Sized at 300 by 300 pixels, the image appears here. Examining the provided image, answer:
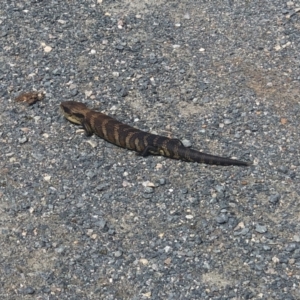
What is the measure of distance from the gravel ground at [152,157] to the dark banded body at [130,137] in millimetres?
117

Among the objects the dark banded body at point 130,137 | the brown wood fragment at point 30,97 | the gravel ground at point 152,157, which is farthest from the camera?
the brown wood fragment at point 30,97

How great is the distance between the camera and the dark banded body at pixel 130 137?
9.10 metres

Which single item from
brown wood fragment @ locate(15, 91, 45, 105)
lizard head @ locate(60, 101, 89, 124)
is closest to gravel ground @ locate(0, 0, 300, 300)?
brown wood fragment @ locate(15, 91, 45, 105)

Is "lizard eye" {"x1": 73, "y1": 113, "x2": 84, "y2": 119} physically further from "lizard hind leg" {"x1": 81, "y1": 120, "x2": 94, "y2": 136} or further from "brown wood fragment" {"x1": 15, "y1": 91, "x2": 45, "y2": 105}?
"brown wood fragment" {"x1": 15, "y1": 91, "x2": 45, "y2": 105}

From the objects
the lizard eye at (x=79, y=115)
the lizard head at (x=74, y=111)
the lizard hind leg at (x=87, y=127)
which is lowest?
the lizard hind leg at (x=87, y=127)

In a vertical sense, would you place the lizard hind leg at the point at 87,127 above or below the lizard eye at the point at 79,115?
below

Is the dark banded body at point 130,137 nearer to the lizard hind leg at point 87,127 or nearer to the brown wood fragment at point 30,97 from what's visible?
the lizard hind leg at point 87,127

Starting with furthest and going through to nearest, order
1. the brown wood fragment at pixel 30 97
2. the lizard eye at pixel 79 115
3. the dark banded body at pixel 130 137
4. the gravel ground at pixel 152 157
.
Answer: the brown wood fragment at pixel 30 97 → the lizard eye at pixel 79 115 → the dark banded body at pixel 130 137 → the gravel ground at pixel 152 157

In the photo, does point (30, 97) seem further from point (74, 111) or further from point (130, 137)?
point (130, 137)

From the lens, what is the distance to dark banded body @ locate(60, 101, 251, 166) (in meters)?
9.10

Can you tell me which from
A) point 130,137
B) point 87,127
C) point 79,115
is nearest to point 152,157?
point 130,137

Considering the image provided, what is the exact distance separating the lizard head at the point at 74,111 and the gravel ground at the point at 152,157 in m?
0.22

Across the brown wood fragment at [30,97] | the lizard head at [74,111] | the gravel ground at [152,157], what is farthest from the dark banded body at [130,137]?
the brown wood fragment at [30,97]

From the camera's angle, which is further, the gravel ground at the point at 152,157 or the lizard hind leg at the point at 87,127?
the lizard hind leg at the point at 87,127
